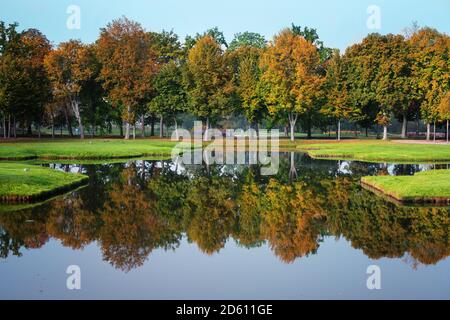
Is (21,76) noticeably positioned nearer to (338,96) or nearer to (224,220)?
(338,96)

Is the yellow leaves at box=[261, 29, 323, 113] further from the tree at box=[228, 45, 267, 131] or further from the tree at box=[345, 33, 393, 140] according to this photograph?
the tree at box=[345, 33, 393, 140]

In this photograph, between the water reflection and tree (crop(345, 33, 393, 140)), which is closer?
the water reflection

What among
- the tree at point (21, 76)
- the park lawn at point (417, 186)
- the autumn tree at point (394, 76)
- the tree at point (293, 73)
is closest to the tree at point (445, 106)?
the autumn tree at point (394, 76)

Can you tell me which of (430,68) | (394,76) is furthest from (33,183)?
(430,68)

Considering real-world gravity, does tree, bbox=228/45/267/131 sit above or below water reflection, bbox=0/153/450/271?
above

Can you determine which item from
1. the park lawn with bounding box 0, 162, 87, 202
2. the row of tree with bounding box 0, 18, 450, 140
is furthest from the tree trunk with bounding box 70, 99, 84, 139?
the park lawn with bounding box 0, 162, 87, 202

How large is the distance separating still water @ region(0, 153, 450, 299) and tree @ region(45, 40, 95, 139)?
180ft

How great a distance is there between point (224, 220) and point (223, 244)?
3.96 metres

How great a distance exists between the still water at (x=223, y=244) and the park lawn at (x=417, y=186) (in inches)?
44.2

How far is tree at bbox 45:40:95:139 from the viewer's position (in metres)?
81.4

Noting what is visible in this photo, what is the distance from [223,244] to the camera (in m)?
18.6

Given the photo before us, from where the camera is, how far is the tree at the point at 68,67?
81.4 meters

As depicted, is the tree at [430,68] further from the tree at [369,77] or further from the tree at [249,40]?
the tree at [249,40]

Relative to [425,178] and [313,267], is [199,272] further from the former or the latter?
[425,178]
